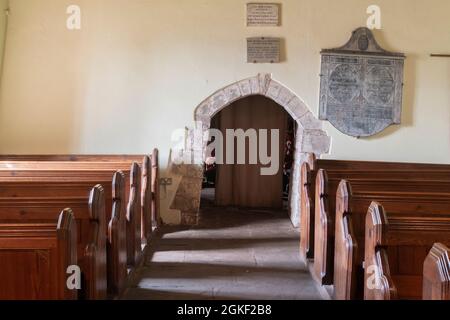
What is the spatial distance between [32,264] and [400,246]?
5.37 feet

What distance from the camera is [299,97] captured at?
598 centimetres

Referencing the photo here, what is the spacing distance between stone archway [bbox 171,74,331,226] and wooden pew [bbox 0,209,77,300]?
3.85m

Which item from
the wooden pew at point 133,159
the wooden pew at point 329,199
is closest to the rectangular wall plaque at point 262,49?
the wooden pew at point 133,159

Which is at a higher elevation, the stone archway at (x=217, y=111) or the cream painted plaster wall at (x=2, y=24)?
the cream painted plaster wall at (x=2, y=24)

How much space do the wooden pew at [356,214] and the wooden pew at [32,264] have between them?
61.9 inches

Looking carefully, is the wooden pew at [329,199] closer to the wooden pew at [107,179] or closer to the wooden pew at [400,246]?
the wooden pew at [400,246]

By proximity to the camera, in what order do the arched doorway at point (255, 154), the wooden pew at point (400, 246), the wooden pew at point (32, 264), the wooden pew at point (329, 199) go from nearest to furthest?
the wooden pew at point (32, 264) → the wooden pew at point (400, 246) → the wooden pew at point (329, 199) → the arched doorway at point (255, 154)

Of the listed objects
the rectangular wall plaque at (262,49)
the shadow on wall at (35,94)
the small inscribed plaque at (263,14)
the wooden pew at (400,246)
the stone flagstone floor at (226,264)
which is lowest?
the stone flagstone floor at (226,264)

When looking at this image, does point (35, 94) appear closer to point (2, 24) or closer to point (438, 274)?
point (2, 24)

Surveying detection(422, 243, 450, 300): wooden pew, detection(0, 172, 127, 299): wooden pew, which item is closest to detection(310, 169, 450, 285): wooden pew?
detection(0, 172, 127, 299): wooden pew

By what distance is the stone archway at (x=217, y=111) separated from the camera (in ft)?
19.6

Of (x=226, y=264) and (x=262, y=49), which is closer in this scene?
(x=226, y=264)

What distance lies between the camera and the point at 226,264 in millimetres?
4297

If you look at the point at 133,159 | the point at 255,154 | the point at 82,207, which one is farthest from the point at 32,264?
the point at 255,154
